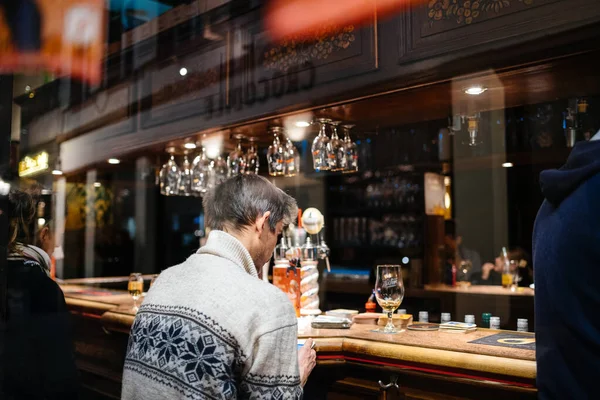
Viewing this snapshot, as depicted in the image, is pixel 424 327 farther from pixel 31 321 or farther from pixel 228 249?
pixel 31 321

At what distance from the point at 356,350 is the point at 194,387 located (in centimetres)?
111

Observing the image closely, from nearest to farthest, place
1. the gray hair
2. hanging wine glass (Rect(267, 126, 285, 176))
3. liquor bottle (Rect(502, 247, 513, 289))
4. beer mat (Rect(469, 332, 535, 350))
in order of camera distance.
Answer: the gray hair
beer mat (Rect(469, 332, 535, 350))
hanging wine glass (Rect(267, 126, 285, 176))
liquor bottle (Rect(502, 247, 513, 289))

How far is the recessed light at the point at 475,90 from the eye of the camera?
2.58 m

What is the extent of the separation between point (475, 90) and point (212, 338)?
186 cm

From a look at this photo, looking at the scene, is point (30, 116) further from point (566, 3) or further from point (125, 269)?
point (125, 269)

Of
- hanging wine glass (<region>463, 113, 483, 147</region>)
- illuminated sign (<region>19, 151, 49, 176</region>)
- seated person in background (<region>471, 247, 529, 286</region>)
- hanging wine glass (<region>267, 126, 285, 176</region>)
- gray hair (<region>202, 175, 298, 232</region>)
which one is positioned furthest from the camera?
seated person in background (<region>471, 247, 529, 286</region>)

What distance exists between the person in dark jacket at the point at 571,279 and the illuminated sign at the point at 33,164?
1576 millimetres

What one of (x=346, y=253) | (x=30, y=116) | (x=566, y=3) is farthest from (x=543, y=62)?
(x=346, y=253)

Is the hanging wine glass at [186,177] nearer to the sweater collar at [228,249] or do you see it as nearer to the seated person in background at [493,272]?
the sweater collar at [228,249]

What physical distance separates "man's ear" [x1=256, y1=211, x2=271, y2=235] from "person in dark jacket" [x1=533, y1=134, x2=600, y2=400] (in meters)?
0.74

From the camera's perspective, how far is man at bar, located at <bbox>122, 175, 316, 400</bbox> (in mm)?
1298

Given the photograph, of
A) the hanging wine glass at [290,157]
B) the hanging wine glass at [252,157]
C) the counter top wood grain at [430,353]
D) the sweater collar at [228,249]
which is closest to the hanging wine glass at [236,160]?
the hanging wine glass at [252,157]

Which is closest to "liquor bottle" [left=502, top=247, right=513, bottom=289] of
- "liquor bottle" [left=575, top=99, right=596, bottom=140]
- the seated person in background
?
the seated person in background

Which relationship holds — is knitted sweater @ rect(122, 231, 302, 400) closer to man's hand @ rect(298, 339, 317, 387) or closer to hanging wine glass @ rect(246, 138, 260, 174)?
man's hand @ rect(298, 339, 317, 387)
